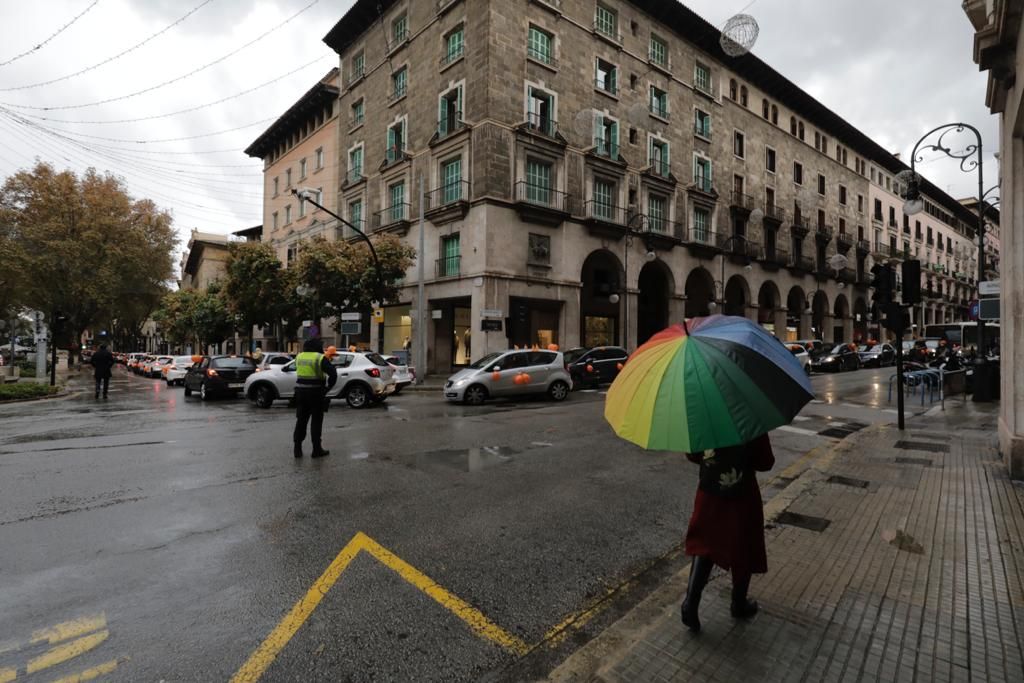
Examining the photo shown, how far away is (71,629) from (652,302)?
30.4m

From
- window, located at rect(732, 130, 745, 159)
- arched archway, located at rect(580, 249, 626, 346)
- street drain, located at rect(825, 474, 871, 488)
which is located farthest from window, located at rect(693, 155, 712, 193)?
street drain, located at rect(825, 474, 871, 488)

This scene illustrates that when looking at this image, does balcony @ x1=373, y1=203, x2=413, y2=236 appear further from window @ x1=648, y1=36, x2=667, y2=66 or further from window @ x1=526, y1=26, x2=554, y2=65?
window @ x1=648, y1=36, x2=667, y2=66

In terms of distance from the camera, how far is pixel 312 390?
7.38 meters

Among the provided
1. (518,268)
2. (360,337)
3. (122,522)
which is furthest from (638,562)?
(360,337)

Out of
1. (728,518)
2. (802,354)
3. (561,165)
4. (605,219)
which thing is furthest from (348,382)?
(802,354)

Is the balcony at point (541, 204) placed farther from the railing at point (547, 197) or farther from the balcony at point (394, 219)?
the balcony at point (394, 219)

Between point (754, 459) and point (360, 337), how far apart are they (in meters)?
30.1

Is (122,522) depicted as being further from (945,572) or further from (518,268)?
(518,268)

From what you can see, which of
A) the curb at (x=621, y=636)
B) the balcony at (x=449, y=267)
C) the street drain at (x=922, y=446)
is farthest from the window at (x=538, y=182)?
the curb at (x=621, y=636)

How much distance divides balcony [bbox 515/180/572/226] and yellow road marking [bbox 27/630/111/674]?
2129 centimetres

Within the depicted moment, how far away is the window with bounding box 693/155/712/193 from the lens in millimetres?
30859

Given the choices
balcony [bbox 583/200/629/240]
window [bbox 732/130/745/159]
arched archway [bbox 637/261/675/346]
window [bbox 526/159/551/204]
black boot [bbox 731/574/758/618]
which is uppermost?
window [bbox 732/130/745/159]

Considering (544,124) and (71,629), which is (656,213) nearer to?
(544,124)

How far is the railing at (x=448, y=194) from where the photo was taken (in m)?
23.0
